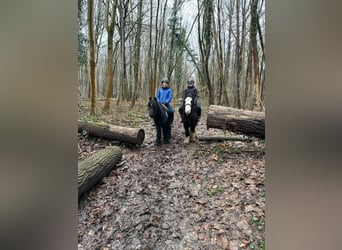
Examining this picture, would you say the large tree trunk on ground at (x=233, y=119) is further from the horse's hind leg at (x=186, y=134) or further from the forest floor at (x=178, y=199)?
the horse's hind leg at (x=186, y=134)

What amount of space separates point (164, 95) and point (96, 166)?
854 mm

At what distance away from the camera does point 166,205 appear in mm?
1637

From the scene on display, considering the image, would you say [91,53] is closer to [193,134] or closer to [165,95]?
[165,95]

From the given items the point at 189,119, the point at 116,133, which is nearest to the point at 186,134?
the point at 189,119

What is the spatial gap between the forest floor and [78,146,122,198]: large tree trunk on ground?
0.04 m

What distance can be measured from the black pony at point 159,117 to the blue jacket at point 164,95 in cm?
5

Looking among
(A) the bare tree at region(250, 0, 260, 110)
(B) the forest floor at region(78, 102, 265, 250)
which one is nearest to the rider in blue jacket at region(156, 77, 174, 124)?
(B) the forest floor at region(78, 102, 265, 250)

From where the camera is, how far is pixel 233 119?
6.42ft

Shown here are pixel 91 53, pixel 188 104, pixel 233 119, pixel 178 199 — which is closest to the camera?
pixel 178 199
